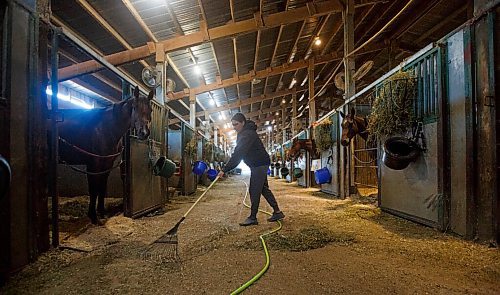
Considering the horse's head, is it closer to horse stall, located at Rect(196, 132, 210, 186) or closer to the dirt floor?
the dirt floor

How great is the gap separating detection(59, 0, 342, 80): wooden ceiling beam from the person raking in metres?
3.61

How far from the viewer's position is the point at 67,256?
2.28 meters

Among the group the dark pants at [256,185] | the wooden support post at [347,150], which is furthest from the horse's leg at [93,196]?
the wooden support post at [347,150]

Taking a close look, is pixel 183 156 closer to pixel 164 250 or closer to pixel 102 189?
pixel 102 189

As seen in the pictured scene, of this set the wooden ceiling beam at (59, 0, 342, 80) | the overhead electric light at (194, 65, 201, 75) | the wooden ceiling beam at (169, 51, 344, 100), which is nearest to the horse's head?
the wooden ceiling beam at (59, 0, 342, 80)

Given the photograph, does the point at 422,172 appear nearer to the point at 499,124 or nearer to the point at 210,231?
the point at 499,124

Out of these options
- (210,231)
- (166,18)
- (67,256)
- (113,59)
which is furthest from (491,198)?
(113,59)

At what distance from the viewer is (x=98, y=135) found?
354cm

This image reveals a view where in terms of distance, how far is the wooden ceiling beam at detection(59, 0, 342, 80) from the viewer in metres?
6.45

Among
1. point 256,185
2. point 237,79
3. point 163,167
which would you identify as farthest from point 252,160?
point 237,79

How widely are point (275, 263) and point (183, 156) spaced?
5.36 m

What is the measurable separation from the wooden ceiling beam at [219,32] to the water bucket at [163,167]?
2.87 m

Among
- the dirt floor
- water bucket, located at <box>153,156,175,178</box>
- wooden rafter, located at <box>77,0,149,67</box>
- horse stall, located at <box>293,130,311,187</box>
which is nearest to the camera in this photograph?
the dirt floor

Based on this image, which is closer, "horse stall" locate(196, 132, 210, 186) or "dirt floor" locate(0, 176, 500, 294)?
"dirt floor" locate(0, 176, 500, 294)
